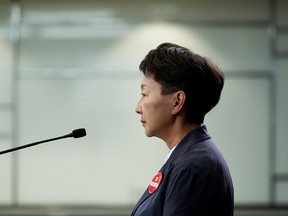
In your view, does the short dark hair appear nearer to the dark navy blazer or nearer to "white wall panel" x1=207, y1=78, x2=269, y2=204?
the dark navy blazer

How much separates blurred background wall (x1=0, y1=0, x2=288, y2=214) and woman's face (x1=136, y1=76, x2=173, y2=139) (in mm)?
3620

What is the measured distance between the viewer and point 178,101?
4.51 feet

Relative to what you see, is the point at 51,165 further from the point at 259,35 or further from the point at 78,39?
the point at 259,35

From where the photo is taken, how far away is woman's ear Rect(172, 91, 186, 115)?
1363mm

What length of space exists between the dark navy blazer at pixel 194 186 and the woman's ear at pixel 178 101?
0.09 m

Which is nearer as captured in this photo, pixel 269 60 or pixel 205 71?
pixel 205 71

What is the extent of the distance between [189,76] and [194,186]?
28cm

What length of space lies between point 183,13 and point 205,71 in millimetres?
3823

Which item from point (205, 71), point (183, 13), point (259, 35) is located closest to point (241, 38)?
point (259, 35)

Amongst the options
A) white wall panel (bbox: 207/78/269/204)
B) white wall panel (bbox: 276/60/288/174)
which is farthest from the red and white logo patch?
white wall panel (bbox: 276/60/288/174)

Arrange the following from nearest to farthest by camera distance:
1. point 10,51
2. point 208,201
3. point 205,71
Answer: point 208,201 < point 205,71 < point 10,51

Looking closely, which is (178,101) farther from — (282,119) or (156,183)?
(282,119)

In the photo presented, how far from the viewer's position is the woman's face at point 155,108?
1.39m

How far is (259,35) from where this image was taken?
511cm
